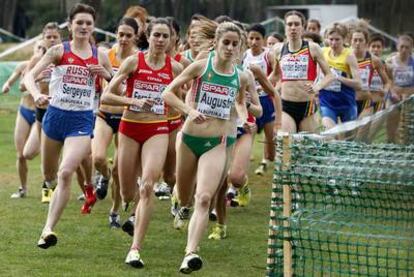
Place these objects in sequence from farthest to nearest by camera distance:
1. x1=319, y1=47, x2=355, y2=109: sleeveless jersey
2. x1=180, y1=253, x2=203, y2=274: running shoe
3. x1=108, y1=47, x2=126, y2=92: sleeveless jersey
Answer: x1=319, y1=47, x2=355, y2=109: sleeveless jersey → x1=108, y1=47, x2=126, y2=92: sleeveless jersey → x1=180, y1=253, x2=203, y2=274: running shoe

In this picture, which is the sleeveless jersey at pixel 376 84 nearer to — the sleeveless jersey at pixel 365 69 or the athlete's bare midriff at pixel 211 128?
the sleeveless jersey at pixel 365 69

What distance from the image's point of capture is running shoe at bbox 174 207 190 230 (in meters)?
10.5

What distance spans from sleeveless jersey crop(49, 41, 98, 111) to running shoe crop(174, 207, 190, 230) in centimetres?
133

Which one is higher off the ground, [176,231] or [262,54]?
[262,54]

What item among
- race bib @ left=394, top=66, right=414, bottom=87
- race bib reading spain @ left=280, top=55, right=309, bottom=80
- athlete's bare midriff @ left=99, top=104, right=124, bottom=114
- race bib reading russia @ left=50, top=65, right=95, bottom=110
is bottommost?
race bib @ left=394, top=66, right=414, bottom=87

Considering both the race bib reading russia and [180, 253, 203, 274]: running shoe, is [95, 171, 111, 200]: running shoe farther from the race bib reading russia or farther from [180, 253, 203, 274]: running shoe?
[180, 253, 203, 274]: running shoe

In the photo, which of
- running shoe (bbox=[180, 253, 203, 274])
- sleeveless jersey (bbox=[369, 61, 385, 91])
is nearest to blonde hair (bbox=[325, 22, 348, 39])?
sleeveless jersey (bbox=[369, 61, 385, 91])

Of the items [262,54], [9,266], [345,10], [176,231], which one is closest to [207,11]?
[345,10]

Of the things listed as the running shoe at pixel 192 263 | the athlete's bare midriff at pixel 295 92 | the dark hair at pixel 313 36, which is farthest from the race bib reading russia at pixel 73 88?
the dark hair at pixel 313 36

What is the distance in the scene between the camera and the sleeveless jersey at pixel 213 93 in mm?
9602

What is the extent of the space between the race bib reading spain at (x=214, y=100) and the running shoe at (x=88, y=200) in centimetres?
324

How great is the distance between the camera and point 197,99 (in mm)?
9648

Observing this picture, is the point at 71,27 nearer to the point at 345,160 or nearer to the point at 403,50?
the point at 345,160

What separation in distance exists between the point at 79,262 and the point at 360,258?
2.51 meters
